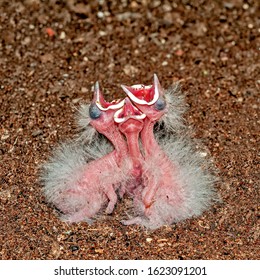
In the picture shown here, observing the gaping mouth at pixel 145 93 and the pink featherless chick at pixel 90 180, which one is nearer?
the gaping mouth at pixel 145 93

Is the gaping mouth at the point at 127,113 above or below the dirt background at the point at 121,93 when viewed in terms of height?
above

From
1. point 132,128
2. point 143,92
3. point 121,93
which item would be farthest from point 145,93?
point 121,93

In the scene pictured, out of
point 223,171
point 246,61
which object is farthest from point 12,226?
point 246,61

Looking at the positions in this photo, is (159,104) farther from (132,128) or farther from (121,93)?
(121,93)

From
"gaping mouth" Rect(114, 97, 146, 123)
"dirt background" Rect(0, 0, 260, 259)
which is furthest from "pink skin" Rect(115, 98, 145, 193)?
"dirt background" Rect(0, 0, 260, 259)

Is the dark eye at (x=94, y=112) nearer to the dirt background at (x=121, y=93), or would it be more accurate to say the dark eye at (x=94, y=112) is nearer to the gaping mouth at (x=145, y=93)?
the gaping mouth at (x=145, y=93)

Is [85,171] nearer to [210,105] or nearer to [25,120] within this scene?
[25,120]

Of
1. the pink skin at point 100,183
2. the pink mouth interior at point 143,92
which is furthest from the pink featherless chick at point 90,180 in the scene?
the pink mouth interior at point 143,92

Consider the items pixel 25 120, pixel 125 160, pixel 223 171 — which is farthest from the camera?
pixel 25 120
